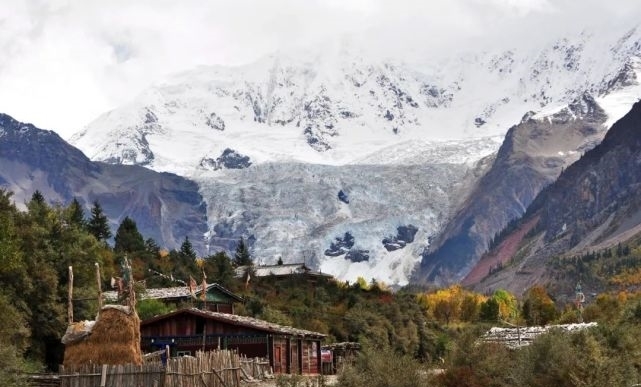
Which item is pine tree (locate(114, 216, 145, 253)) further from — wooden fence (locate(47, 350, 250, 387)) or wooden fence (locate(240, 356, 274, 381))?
wooden fence (locate(47, 350, 250, 387))

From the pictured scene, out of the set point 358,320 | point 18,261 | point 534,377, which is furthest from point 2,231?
point 358,320

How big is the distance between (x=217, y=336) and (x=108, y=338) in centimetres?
2009

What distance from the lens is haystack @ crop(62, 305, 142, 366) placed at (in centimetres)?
5041

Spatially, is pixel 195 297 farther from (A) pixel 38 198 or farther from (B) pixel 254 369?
(B) pixel 254 369

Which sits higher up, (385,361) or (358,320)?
(358,320)

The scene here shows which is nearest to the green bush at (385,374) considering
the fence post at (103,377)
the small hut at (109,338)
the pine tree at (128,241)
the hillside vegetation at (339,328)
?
the hillside vegetation at (339,328)

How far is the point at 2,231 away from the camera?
56.9 metres

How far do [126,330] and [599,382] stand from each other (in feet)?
71.5

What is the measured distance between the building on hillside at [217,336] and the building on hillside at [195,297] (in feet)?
26.0

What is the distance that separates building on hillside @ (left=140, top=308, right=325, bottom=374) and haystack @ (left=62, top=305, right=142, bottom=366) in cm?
1840

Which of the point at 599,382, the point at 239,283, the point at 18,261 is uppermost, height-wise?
the point at 239,283

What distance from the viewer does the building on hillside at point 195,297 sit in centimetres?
8812

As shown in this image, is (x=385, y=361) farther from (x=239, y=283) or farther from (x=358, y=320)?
(x=239, y=283)

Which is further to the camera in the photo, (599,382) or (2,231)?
(2,231)
